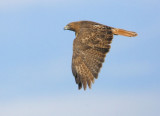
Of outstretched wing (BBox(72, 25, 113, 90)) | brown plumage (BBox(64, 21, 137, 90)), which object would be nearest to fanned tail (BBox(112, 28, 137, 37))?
brown plumage (BBox(64, 21, 137, 90))

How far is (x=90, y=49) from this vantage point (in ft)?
58.0

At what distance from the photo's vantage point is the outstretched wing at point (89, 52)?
16.8 meters

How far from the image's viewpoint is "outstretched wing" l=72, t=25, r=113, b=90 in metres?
16.8

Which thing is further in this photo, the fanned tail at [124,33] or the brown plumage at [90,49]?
the fanned tail at [124,33]

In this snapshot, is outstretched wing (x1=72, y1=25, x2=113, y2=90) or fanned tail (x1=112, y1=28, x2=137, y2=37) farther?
fanned tail (x1=112, y1=28, x2=137, y2=37)

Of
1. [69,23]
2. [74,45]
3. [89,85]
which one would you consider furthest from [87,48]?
[69,23]

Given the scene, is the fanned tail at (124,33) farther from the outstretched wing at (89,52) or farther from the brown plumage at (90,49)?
the outstretched wing at (89,52)

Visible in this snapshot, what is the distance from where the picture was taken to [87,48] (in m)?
17.8

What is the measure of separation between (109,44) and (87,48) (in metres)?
0.70

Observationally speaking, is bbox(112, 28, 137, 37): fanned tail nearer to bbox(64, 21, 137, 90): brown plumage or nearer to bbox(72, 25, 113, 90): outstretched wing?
bbox(64, 21, 137, 90): brown plumage

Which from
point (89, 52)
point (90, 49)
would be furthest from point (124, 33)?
point (89, 52)

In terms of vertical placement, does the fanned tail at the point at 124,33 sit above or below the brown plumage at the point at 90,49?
above

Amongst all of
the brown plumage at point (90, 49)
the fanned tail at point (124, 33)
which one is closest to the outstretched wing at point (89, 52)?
the brown plumage at point (90, 49)

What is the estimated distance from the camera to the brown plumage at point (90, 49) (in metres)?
16.8
